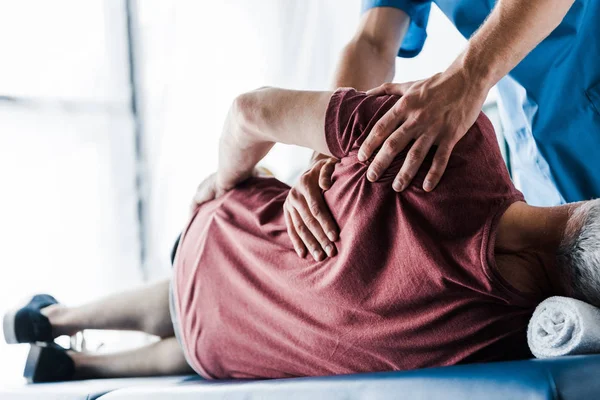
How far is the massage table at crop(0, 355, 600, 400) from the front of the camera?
680 mm

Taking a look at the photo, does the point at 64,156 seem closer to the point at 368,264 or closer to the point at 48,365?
the point at 48,365

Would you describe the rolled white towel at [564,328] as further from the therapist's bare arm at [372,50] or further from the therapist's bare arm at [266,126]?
the therapist's bare arm at [372,50]

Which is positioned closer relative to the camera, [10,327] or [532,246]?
[532,246]

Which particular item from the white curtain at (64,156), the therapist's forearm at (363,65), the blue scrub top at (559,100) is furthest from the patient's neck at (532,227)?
the white curtain at (64,156)

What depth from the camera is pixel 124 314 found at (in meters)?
1.60

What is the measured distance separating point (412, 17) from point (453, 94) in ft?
2.65

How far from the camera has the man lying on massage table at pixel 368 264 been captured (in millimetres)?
908

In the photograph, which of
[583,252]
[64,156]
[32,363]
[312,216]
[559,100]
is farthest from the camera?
[64,156]

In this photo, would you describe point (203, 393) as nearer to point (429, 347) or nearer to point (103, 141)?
point (429, 347)

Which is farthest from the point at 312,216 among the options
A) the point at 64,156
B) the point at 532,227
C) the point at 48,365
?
the point at 64,156

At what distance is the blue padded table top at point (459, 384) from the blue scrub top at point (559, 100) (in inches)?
30.8

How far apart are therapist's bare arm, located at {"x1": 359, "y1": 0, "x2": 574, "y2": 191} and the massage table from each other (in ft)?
0.92

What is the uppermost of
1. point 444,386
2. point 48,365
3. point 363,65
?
point 363,65

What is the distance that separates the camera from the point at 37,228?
247 cm
